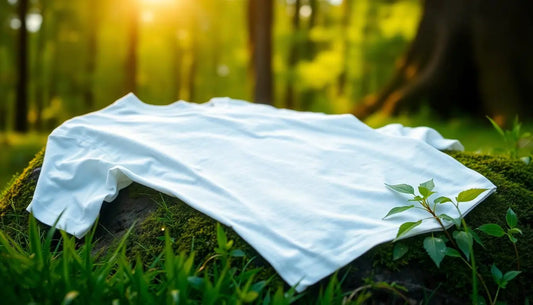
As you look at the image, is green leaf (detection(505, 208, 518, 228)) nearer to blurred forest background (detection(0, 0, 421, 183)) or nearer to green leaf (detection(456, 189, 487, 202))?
green leaf (detection(456, 189, 487, 202))

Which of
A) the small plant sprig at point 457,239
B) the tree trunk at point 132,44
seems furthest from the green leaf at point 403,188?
the tree trunk at point 132,44

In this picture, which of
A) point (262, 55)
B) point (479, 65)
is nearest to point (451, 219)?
point (479, 65)

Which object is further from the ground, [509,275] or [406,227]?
[406,227]

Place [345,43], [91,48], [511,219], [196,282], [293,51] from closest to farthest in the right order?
[196,282]
[511,219]
[91,48]
[345,43]
[293,51]

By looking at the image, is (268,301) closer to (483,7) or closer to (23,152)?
(483,7)

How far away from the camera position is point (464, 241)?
180 centimetres

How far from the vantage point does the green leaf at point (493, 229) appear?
73.3 inches

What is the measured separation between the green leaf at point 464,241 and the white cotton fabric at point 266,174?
10 centimetres

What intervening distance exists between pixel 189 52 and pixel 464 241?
20.3 m

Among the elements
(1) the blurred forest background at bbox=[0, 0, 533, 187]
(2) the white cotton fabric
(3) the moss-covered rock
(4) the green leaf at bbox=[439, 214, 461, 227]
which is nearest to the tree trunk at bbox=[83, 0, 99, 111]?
(1) the blurred forest background at bbox=[0, 0, 533, 187]

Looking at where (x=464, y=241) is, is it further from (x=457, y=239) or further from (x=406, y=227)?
(x=406, y=227)

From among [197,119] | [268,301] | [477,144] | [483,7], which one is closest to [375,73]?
[483,7]

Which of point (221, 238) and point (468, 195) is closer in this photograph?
point (221, 238)

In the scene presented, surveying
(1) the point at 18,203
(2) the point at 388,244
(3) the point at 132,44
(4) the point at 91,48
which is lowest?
(4) the point at 91,48
